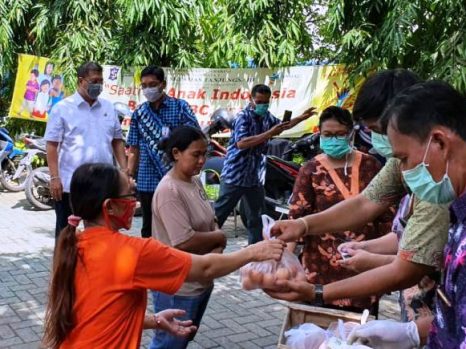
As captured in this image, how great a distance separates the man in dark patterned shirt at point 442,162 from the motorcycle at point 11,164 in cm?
815

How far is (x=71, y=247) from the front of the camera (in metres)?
2.02

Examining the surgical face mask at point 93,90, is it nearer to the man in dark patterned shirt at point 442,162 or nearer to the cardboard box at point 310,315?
the cardboard box at point 310,315

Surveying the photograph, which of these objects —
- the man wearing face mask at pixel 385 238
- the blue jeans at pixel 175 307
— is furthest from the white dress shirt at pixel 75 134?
the man wearing face mask at pixel 385 238

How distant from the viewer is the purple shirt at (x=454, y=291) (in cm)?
137

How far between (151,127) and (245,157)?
116cm

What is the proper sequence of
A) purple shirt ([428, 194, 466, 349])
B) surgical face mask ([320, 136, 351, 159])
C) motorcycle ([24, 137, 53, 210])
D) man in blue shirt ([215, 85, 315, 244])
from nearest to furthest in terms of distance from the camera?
1. purple shirt ([428, 194, 466, 349])
2. surgical face mask ([320, 136, 351, 159])
3. man in blue shirt ([215, 85, 315, 244])
4. motorcycle ([24, 137, 53, 210])

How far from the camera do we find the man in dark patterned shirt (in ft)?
4.72

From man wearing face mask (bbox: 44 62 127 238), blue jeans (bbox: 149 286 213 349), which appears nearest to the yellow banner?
man wearing face mask (bbox: 44 62 127 238)

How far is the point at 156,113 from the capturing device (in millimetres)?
4766

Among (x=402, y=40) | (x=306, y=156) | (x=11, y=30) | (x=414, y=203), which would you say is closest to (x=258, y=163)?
(x=306, y=156)

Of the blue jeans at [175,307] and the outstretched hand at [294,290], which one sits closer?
the outstretched hand at [294,290]

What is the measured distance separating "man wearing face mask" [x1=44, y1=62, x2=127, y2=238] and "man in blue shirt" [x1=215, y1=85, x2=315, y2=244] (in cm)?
133

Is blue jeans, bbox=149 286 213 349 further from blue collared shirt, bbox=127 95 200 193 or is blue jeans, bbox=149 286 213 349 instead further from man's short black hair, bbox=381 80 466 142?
blue collared shirt, bbox=127 95 200 193

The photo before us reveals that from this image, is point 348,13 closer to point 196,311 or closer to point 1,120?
point 196,311
